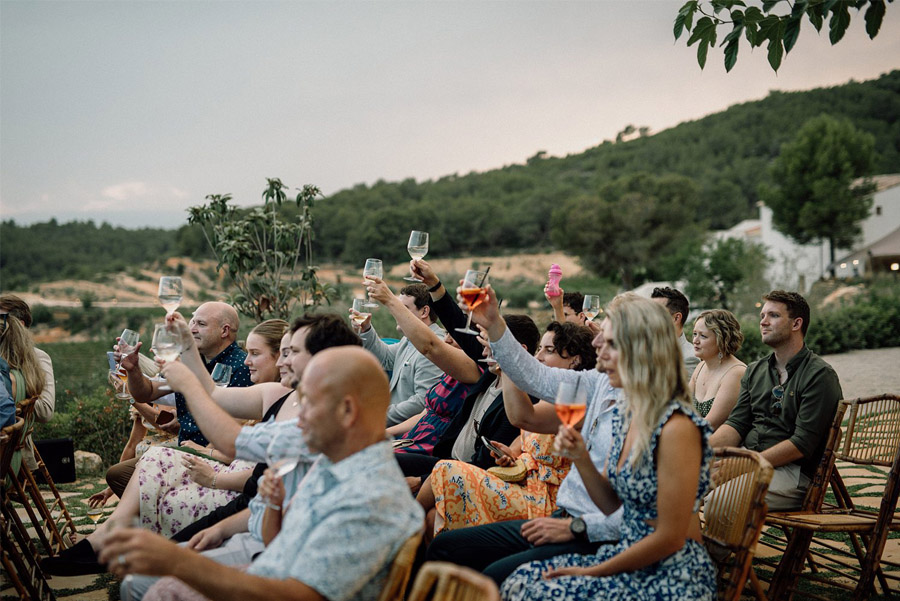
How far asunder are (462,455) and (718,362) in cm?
190

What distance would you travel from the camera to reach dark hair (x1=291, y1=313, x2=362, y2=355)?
2.81 metres

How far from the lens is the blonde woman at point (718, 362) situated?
448 cm

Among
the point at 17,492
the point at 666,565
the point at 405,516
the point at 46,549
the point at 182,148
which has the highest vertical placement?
the point at 182,148

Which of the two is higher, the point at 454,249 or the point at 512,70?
the point at 512,70

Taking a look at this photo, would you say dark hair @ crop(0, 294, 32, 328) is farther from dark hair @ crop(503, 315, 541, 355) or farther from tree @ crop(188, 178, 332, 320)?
dark hair @ crop(503, 315, 541, 355)

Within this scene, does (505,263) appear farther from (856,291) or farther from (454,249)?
(856,291)

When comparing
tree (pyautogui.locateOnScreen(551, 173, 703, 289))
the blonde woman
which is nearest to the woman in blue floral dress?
the blonde woman

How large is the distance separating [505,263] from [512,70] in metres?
18.7

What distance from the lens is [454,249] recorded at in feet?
187

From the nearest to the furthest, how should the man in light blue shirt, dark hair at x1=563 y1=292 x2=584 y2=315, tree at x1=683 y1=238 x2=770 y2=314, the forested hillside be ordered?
the man in light blue shirt → dark hair at x1=563 y1=292 x2=584 y2=315 → tree at x1=683 y1=238 x2=770 y2=314 → the forested hillside

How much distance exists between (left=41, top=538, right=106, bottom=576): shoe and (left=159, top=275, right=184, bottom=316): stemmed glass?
113 centimetres

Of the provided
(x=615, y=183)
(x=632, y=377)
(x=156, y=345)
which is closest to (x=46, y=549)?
(x=156, y=345)

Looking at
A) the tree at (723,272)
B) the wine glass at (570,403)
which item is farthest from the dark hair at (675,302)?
the tree at (723,272)

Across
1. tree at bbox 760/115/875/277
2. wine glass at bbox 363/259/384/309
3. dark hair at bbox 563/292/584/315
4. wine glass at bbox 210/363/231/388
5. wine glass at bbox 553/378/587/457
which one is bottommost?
wine glass at bbox 210/363/231/388
